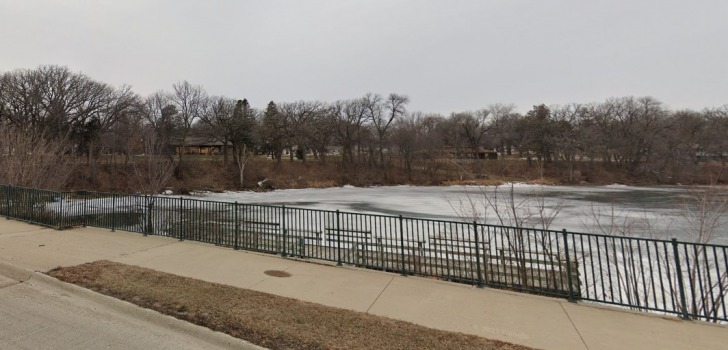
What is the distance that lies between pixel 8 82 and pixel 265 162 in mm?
30608

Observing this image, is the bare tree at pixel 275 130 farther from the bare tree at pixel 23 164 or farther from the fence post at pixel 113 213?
the fence post at pixel 113 213

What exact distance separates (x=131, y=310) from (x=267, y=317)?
2.04 meters

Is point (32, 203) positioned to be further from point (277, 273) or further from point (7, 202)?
point (277, 273)

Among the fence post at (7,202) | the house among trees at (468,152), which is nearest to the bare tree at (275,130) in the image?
the house among trees at (468,152)

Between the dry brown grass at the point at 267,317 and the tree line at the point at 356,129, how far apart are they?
91.3 feet

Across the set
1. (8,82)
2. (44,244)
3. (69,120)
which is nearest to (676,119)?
(44,244)

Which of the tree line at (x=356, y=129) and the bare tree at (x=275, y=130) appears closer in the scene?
the tree line at (x=356, y=129)

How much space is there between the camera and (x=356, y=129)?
209 feet

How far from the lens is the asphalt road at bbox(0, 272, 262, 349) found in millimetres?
4105

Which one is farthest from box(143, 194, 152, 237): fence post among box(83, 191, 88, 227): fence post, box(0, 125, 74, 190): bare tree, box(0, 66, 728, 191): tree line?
box(0, 66, 728, 191): tree line

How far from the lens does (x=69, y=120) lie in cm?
4131

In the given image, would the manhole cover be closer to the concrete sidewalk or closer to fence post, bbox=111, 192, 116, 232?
the concrete sidewalk

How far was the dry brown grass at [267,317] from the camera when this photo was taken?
415 cm

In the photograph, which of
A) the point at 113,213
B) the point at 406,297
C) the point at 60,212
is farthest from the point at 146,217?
the point at 406,297
